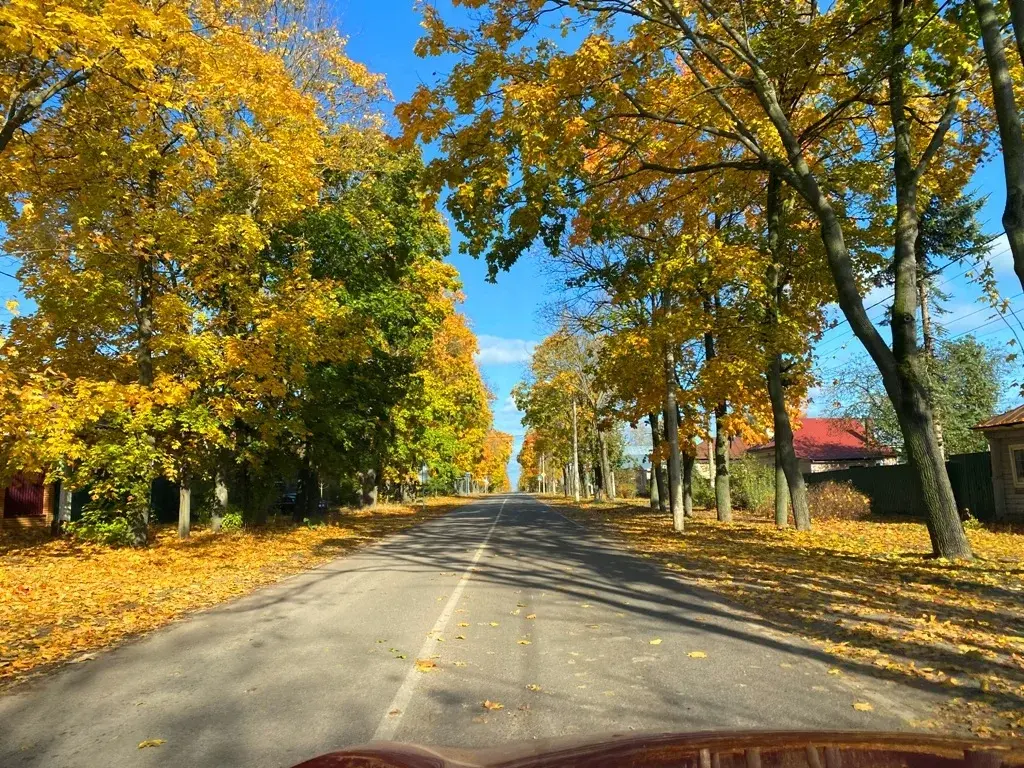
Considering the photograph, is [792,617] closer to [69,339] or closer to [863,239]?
[863,239]

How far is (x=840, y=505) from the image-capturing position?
2483 cm

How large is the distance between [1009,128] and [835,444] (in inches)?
1932

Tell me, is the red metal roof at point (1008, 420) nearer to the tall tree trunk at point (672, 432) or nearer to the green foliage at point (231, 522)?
the tall tree trunk at point (672, 432)

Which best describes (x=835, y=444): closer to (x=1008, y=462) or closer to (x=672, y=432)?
(x=1008, y=462)

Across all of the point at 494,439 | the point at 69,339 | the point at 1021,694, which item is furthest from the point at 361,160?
the point at 494,439

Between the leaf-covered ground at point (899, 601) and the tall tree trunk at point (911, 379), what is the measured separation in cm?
69

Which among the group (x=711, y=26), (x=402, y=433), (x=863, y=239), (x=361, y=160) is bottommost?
(x=402, y=433)

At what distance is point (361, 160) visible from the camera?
73.9 feet

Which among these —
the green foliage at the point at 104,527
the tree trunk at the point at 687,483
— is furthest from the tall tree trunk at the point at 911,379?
the tree trunk at the point at 687,483

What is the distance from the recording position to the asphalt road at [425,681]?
4.71 meters

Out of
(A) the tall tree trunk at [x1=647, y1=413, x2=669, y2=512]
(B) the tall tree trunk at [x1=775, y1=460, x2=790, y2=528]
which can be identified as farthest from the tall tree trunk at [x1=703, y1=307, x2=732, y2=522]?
(A) the tall tree trunk at [x1=647, y1=413, x2=669, y2=512]

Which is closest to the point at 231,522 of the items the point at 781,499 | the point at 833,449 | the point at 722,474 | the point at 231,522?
the point at 231,522

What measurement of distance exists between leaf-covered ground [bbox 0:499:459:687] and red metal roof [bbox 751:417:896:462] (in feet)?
121

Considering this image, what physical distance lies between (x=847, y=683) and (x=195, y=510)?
26.2 metres
